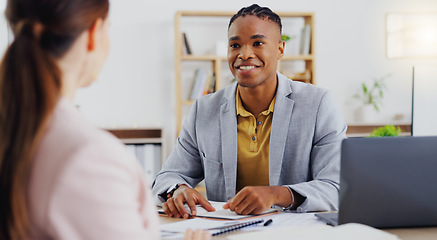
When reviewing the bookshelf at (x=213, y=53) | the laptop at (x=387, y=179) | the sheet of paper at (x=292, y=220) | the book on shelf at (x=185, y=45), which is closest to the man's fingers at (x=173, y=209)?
the sheet of paper at (x=292, y=220)

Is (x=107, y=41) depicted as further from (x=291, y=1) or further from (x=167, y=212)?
(x=291, y=1)

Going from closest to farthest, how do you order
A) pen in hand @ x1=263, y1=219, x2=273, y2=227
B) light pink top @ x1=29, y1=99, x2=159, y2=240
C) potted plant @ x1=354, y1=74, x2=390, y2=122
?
light pink top @ x1=29, y1=99, x2=159, y2=240 < pen in hand @ x1=263, y1=219, x2=273, y2=227 < potted plant @ x1=354, y1=74, x2=390, y2=122

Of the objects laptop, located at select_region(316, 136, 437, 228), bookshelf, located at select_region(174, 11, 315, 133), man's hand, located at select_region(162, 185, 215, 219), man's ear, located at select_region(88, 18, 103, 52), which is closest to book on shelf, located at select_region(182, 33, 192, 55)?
bookshelf, located at select_region(174, 11, 315, 133)

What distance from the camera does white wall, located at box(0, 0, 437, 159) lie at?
430cm

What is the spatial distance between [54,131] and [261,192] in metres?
0.84

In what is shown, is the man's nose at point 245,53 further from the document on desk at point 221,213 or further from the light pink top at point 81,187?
the light pink top at point 81,187

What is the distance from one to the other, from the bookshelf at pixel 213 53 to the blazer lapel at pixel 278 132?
238 centimetres

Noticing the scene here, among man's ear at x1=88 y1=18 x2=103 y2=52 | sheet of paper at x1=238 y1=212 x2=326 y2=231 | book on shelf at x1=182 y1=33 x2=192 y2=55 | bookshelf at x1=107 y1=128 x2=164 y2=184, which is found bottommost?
bookshelf at x1=107 y1=128 x2=164 y2=184

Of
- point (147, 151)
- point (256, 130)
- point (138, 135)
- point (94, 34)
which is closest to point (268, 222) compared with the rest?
point (256, 130)

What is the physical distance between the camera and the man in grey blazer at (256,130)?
174 centimetres

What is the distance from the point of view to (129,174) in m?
0.68

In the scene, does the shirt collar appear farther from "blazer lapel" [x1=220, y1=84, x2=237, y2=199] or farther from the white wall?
the white wall

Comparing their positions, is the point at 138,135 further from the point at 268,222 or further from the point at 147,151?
the point at 268,222

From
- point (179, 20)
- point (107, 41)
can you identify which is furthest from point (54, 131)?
point (179, 20)
